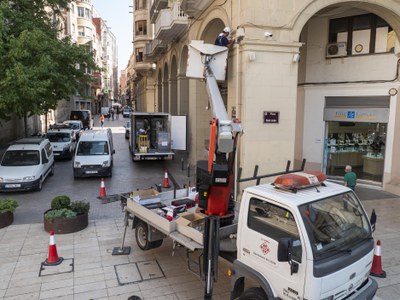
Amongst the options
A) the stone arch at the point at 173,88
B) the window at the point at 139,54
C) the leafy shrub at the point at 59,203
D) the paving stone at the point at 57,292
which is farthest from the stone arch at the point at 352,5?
the window at the point at 139,54

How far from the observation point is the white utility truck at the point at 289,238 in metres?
4.17

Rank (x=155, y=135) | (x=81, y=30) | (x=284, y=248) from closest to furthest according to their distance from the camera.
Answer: (x=284, y=248), (x=155, y=135), (x=81, y=30)

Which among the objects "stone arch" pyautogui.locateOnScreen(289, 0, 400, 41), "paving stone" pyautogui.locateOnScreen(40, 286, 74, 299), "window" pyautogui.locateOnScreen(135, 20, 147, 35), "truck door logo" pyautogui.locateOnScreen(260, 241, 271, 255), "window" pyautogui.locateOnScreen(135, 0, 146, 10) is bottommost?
"paving stone" pyautogui.locateOnScreen(40, 286, 74, 299)

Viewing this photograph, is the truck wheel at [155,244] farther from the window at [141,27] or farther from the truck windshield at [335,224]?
the window at [141,27]

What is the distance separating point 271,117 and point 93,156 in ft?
28.2

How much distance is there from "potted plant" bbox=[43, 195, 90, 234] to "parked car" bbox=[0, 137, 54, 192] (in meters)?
4.38

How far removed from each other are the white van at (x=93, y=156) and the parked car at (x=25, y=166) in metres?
1.34

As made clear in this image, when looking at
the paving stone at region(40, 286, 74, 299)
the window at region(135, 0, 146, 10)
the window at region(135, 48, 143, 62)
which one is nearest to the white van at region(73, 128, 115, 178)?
the paving stone at region(40, 286, 74, 299)

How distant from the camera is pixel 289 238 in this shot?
421 cm

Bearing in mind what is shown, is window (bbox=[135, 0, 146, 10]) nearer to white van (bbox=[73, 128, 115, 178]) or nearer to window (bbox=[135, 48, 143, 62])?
window (bbox=[135, 48, 143, 62])

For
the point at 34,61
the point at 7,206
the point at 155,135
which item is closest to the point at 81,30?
the point at 155,135

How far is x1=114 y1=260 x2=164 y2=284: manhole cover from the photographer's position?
670 centimetres

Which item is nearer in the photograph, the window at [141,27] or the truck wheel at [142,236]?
the truck wheel at [142,236]

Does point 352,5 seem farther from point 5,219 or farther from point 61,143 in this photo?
point 61,143
